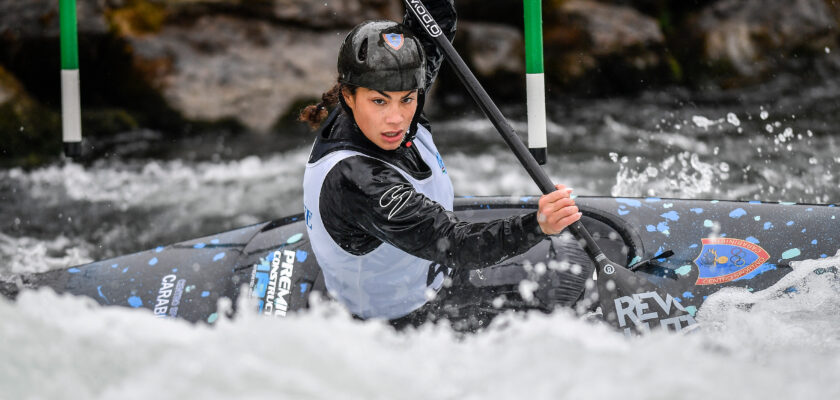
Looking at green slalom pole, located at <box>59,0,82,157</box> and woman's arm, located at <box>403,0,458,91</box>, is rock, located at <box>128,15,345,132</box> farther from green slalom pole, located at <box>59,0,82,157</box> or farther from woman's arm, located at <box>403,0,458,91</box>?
woman's arm, located at <box>403,0,458,91</box>

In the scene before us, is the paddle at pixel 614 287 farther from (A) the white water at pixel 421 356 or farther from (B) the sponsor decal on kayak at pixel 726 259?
(B) the sponsor decal on kayak at pixel 726 259

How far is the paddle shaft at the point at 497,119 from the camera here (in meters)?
2.36

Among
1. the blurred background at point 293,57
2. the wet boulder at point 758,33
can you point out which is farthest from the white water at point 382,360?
the wet boulder at point 758,33

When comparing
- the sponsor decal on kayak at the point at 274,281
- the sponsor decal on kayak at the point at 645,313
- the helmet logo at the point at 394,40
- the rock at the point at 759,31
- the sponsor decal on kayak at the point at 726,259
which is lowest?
the rock at the point at 759,31

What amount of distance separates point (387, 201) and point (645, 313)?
0.90 meters

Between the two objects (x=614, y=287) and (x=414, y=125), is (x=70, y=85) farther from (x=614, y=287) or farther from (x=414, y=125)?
(x=614, y=287)

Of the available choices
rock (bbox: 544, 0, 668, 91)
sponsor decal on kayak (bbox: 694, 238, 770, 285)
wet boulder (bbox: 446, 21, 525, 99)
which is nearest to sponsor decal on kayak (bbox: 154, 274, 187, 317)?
sponsor decal on kayak (bbox: 694, 238, 770, 285)

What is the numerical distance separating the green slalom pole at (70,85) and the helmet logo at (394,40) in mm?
1578

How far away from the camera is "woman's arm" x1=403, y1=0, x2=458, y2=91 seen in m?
2.60

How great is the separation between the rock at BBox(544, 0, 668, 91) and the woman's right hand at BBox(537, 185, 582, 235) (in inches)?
253

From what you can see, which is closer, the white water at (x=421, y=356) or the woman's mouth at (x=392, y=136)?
the white water at (x=421, y=356)

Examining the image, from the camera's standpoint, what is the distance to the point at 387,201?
2.05 metres

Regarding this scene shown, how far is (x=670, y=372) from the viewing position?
5.92 ft

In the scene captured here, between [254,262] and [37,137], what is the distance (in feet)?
16.5
